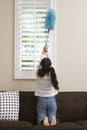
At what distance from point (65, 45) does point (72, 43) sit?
0.11 metres

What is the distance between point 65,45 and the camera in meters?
3.83

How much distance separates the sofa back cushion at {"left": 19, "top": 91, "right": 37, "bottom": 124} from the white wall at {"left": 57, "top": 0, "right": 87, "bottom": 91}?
22.9 inches

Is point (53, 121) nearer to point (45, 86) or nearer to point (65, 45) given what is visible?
point (45, 86)

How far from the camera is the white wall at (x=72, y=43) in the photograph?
382 centimetres

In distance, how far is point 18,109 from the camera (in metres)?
3.43

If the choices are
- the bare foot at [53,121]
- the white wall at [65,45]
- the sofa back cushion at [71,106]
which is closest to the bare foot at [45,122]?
the bare foot at [53,121]

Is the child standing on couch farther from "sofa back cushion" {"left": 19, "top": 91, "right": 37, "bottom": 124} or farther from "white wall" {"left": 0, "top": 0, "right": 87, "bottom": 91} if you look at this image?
"white wall" {"left": 0, "top": 0, "right": 87, "bottom": 91}

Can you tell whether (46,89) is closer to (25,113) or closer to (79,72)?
(25,113)

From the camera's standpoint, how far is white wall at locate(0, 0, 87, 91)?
150 inches

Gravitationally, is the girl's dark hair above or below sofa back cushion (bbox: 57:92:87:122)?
above

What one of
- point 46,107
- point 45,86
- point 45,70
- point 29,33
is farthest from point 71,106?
point 29,33

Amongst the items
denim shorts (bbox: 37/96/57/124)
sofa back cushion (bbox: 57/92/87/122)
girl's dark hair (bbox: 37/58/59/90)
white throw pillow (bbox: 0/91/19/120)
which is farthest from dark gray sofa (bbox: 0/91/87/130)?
girl's dark hair (bbox: 37/58/59/90)

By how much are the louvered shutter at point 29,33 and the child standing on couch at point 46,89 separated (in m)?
0.47

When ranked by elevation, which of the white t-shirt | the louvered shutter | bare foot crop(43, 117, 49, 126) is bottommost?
bare foot crop(43, 117, 49, 126)
